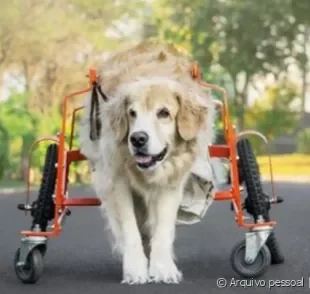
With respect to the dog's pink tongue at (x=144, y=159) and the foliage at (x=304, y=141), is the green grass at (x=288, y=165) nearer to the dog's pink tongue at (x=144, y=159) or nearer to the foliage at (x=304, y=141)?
the foliage at (x=304, y=141)

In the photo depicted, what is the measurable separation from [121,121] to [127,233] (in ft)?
2.15

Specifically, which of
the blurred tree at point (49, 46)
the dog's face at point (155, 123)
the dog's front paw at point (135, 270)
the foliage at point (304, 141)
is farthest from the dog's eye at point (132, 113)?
the foliage at point (304, 141)

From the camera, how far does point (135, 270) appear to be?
618cm

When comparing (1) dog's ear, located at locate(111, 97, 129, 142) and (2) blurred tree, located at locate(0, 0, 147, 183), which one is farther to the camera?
(2) blurred tree, located at locate(0, 0, 147, 183)

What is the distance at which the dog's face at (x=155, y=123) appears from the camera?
6.04 metres

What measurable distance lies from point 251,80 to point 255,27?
2.68 m

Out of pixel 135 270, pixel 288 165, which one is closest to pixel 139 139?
pixel 135 270

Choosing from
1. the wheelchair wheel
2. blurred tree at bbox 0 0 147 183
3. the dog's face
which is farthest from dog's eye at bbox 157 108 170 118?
blurred tree at bbox 0 0 147 183

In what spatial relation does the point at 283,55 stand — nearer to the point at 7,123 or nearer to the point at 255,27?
the point at 255,27

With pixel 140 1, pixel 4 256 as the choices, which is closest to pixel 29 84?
pixel 140 1

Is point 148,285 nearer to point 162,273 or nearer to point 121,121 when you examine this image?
point 162,273

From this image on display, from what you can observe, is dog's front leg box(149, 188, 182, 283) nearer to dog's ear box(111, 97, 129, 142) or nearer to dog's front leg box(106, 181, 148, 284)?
dog's front leg box(106, 181, 148, 284)

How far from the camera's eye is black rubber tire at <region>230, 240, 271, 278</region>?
6.38 meters

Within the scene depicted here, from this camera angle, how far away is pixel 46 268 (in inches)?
281
